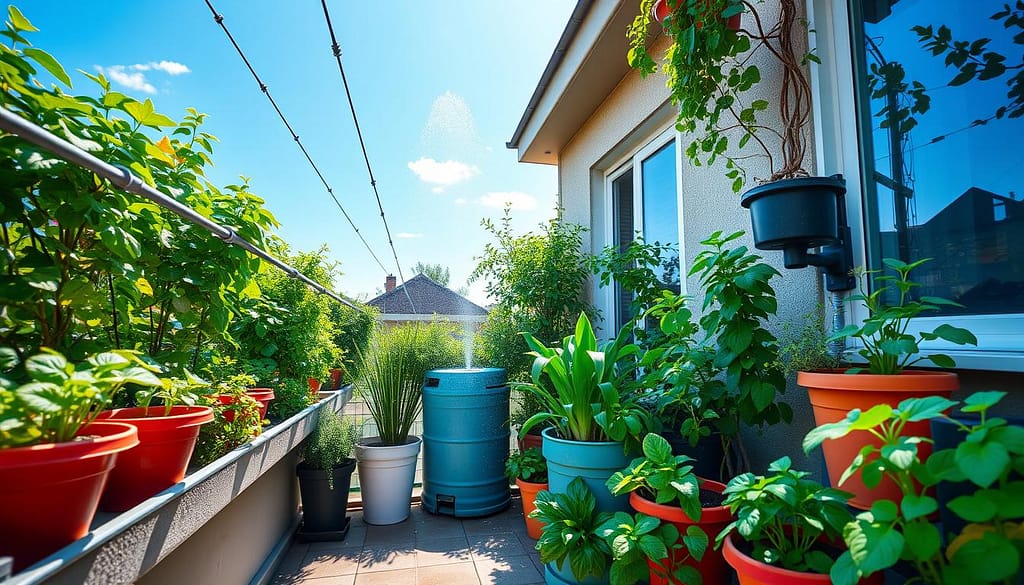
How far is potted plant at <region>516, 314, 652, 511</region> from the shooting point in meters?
1.65

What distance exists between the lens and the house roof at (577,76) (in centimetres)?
257

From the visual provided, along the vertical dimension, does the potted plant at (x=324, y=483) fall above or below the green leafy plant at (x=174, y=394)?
below

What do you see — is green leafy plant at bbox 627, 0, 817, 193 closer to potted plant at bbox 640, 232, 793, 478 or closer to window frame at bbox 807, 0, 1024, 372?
window frame at bbox 807, 0, 1024, 372

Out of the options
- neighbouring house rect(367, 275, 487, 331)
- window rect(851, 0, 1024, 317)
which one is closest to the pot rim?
window rect(851, 0, 1024, 317)

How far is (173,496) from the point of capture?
3.39 ft

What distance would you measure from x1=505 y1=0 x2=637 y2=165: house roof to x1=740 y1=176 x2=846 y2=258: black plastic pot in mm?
1518

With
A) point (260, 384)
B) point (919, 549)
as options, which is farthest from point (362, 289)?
point (919, 549)

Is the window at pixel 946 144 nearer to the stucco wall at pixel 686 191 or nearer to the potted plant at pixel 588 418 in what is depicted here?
the stucco wall at pixel 686 191

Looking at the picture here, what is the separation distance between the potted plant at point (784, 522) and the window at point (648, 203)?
1579 mm

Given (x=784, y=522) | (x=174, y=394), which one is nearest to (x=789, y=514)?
(x=784, y=522)

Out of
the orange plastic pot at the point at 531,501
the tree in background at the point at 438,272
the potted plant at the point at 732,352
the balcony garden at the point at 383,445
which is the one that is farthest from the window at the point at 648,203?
the tree in background at the point at 438,272

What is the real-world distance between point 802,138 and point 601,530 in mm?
1456

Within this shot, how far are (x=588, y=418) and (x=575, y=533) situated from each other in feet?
1.32

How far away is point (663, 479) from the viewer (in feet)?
4.27
